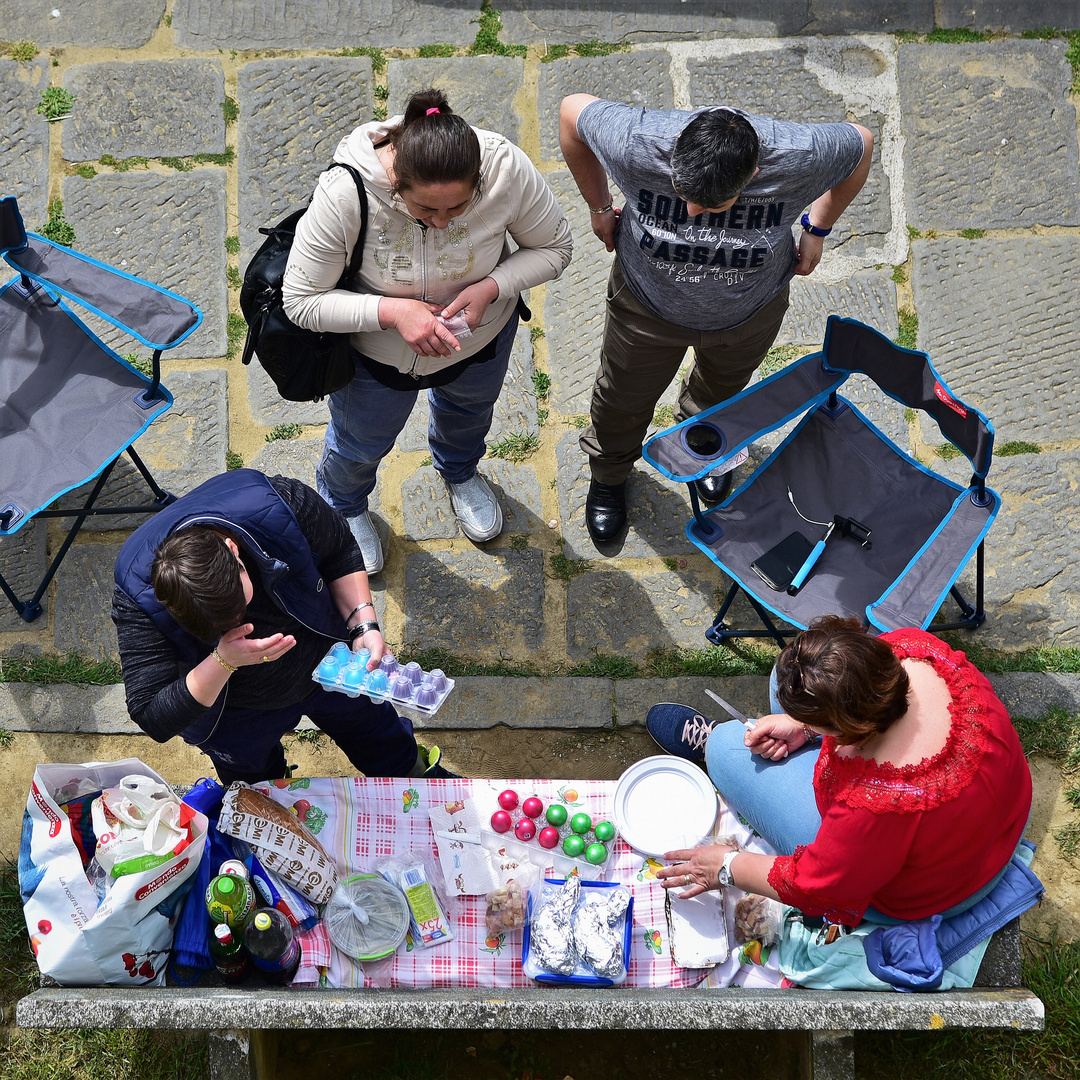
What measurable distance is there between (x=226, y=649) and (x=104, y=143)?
3.39 m

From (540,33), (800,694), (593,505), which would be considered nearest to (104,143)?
(540,33)

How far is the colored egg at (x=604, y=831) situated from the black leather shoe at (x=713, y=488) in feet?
5.43

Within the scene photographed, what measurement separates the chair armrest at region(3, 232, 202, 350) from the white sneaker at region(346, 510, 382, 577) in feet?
3.18

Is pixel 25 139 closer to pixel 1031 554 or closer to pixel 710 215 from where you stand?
pixel 710 215

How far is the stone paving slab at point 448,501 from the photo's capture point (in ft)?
13.4

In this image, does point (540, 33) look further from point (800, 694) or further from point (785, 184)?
point (800, 694)

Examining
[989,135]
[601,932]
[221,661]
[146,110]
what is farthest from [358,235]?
[989,135]

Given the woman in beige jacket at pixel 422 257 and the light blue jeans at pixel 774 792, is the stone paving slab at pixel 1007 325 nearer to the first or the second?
the light blue jeans at pixel 774 792

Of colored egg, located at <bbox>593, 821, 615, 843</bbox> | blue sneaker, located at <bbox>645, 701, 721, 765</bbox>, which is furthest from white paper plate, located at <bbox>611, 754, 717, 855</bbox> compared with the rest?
blue sneaker, located at <bbox>645, 701, 721, 765</bbox>

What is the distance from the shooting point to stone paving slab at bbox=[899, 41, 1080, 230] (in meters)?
4.45

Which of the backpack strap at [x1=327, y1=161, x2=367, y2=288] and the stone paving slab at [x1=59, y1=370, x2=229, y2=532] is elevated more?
the backpack strap at [x1=327, y1=161, x2=367, y2=288]

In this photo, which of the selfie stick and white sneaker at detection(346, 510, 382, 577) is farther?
white sneaker at detection(346, 510, 382, 577)

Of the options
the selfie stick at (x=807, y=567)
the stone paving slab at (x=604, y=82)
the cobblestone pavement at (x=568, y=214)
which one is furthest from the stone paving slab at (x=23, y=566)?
the selfie stick at (x=807, y=567)

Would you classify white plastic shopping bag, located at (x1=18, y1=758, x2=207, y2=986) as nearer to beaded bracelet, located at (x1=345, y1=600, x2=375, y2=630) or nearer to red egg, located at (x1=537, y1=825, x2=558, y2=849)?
beaded bracelet, located at (x1=345, y1=600, x2=375, y2=630)
